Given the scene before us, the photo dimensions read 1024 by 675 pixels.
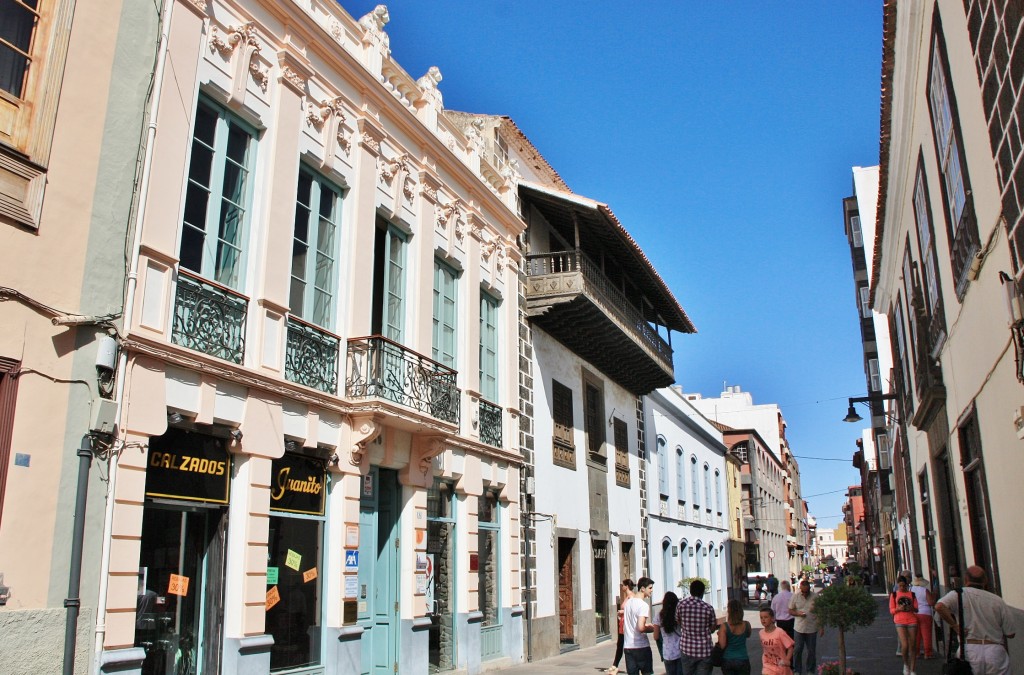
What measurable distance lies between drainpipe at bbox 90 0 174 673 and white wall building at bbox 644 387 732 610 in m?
20.1

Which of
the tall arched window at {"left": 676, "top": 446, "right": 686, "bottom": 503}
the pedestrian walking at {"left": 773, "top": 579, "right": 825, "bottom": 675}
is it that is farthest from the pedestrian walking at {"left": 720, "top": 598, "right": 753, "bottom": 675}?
the tall arched window at {"left": 676, "top": 446, "right": 686, "bottom": 503}

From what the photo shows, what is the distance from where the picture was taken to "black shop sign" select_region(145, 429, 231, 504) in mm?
8820

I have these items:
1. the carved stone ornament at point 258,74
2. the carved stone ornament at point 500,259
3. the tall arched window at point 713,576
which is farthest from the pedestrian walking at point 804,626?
the tall arched window at point 713,576

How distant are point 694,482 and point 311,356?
25242 mm

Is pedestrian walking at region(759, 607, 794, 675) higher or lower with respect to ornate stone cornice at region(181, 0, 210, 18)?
lower

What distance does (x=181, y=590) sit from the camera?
359 inches

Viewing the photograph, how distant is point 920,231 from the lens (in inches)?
543

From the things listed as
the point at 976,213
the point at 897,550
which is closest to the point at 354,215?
the point at 976,213

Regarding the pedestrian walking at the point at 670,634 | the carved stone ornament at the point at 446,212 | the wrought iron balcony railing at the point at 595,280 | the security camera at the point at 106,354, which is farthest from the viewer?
the wrought iron balcony railing at the point at 595,280

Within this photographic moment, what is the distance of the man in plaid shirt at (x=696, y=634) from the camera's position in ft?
30.1

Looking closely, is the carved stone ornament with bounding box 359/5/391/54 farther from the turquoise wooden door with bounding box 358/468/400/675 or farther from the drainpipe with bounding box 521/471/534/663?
the drainpipe with bounding box 521/471/534/663

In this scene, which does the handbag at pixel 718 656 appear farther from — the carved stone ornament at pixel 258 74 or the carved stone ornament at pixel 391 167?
the carved stone ornament at pixel 258 74

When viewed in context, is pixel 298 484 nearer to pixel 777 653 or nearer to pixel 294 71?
pixel 294 71

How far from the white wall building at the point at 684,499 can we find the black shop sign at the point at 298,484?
54.6 feet
